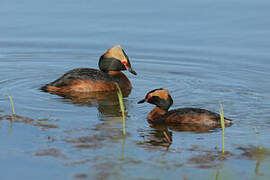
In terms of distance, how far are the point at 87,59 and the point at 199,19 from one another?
369 cm

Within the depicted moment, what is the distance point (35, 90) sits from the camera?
12383 millimetres

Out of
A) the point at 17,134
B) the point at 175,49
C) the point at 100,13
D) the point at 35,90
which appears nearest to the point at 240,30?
the point at 175,49

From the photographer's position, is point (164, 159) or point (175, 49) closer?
point (164, 159)

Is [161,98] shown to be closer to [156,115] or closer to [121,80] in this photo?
[156,115]

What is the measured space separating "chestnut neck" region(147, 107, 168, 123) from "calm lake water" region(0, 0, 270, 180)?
0.62 ft

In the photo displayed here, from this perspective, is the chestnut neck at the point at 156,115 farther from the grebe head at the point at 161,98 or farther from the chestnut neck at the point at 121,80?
the chestnut neck at the point at 121,80

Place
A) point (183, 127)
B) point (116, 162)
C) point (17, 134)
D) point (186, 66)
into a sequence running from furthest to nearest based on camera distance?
point (186, 66) → point (183, 127) → point (17, 134) → point (116, 162)

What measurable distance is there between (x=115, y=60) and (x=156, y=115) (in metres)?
3.60

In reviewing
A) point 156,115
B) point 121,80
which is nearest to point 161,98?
point 156,115

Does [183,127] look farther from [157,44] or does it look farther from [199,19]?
[199,19]

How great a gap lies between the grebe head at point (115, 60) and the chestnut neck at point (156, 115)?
3.18m

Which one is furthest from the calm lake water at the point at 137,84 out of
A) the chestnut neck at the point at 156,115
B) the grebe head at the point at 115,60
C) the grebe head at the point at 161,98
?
the grebe head at the point at 115,60

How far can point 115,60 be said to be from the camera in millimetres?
13625

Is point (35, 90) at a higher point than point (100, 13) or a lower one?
lower
